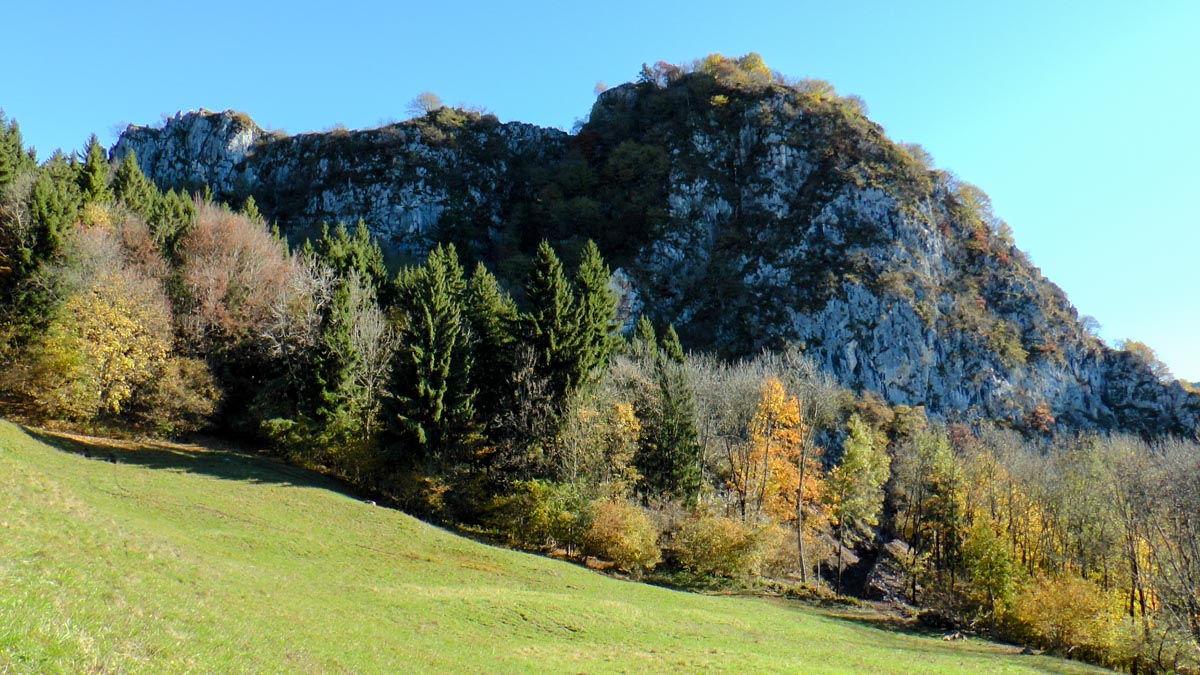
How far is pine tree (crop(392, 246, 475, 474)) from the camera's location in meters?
42.8

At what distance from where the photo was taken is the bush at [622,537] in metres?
36.4

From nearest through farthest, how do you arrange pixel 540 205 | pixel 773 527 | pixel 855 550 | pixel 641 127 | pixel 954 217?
pixel 773 527
pixel 855 550
pixel 954 217
pixel 540 205
pixel 641 127

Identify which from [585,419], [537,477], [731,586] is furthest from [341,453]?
[731,586]

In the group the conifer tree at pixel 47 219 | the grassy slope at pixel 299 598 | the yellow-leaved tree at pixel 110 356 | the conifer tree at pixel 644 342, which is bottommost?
the grassy slope at pixel 299 598

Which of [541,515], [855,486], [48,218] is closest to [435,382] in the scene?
[541,515]

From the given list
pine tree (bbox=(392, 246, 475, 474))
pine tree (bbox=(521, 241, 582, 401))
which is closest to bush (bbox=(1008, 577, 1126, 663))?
pine tree (bbox=(521, 241, 582, 401))

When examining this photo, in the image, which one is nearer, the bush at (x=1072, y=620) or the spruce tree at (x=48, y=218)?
the bush at (x=1072, y=620)

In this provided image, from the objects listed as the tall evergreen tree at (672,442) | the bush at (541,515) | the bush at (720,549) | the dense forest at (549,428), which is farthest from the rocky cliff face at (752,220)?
the bush at (541,515)

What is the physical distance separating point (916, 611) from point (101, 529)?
149 ft

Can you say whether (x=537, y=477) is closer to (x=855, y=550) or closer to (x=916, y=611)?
(x=916, y=611)

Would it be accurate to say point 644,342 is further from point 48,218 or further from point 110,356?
point 48,218

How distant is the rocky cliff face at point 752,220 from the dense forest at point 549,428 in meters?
32.9

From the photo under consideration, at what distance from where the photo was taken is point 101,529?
16781 mm

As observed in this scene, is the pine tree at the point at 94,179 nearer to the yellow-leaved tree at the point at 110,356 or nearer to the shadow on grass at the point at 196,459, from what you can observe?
the yellow-leaved tree at the point at 110,356
